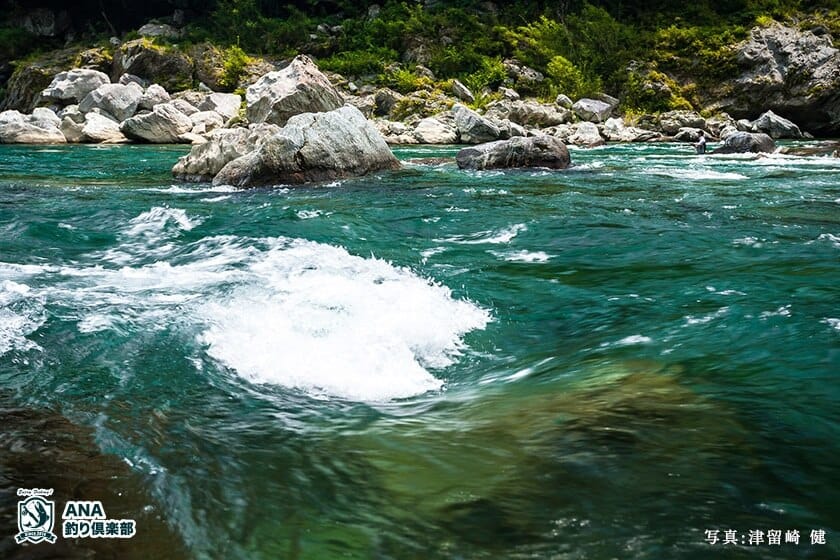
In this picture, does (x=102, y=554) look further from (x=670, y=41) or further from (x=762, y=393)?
(x=670, y=41)

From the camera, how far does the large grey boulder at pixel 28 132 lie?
2839 cm

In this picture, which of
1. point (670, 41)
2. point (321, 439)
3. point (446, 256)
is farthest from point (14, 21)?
point (321, 439)

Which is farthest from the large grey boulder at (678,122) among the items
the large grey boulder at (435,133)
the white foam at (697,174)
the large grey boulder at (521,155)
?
the large grey boulder at (521,155)

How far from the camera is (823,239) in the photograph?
745 centimetres

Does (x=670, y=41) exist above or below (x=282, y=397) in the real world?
above

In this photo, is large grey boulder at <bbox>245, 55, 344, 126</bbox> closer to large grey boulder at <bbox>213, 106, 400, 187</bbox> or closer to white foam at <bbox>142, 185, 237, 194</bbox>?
large grey boulder at <bbox>213, 106, 400, 187</bbox>

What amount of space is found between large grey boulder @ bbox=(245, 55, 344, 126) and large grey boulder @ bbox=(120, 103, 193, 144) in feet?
27.7

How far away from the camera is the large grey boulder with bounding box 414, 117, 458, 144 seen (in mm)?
26469

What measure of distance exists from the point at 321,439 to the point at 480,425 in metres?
0.81

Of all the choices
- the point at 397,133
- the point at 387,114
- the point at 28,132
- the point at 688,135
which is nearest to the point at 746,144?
the point at 688,135

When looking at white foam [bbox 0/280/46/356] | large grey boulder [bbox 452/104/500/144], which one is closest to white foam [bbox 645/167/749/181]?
large grey boulder [bbox 452/104/500/144]

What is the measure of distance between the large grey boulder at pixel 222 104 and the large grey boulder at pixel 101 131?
4.93m

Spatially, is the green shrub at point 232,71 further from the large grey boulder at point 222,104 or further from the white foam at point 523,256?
the white foam at point 523,256

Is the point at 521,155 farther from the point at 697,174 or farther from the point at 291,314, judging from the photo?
the point at 291,314
